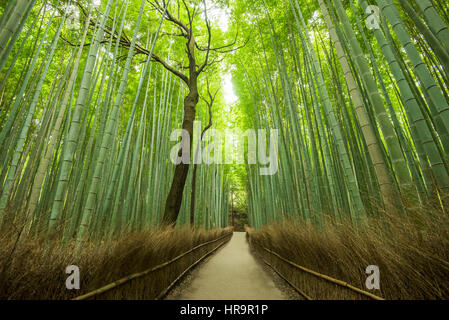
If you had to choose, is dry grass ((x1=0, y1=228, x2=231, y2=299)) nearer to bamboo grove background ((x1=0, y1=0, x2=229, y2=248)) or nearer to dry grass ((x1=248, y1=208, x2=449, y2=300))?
bamboo grove background ((x1=0, y1=0, x2=229, y2=248))

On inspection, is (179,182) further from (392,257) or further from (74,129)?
(392,257)

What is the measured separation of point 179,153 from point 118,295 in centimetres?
253

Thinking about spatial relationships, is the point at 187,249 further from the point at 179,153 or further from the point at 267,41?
the point at 267,41

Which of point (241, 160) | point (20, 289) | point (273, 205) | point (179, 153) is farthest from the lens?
point (241, 160)

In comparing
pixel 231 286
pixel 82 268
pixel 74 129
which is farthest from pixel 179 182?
pixel 82 268

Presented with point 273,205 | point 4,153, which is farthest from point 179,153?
point 273,205

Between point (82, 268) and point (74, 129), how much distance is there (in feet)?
2.98

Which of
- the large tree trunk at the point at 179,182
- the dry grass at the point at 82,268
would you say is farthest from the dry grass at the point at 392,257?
the large tree trunk at the point at 179,182

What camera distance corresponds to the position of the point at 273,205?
17.3 ft

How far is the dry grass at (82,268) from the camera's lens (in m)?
0.73

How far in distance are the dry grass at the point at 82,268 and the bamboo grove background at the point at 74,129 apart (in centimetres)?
13

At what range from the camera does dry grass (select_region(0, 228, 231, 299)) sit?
0.73 meters

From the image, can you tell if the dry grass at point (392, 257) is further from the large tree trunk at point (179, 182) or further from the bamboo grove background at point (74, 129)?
the large tree trunk at point (179, 182)

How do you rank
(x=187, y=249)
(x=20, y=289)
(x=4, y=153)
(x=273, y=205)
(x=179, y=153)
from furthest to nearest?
1. (x=273, y=205)
2. (x=179, y=153)
3. (x=187, y=249)
4. (x=4, y=153)
5. (x=20, y=289)
